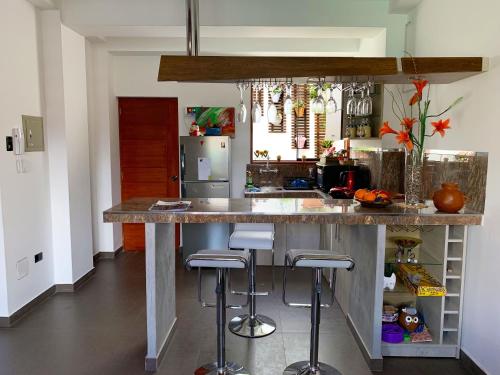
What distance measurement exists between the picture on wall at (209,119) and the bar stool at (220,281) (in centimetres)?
313

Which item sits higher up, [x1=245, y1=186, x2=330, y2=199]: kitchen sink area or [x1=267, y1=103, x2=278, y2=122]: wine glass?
[x1=267, y1=103, x2=278, y2=122]: wine glass

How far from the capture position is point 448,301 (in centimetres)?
285

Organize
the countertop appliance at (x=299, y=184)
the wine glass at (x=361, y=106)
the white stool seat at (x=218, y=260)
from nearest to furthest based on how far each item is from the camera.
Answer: the white stool seat at (x=218, y=260)
the wine glass at (x=361, y=106)
the countertop appliance at (x=299, y=184)

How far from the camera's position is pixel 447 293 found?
277 cm

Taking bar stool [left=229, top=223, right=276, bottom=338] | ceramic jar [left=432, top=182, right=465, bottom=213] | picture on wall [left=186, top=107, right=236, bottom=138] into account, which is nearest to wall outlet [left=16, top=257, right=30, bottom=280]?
bar stool [left=229, top=223, right=276, bottom=338]

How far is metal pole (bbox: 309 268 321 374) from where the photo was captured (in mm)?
2412

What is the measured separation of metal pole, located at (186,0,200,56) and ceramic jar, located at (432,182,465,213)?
2.23 metres

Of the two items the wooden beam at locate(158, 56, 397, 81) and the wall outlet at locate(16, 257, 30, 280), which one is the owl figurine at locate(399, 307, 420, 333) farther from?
the wall outlet at locate(16, 257, 30, 280)

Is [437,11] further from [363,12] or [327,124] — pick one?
[327,124]

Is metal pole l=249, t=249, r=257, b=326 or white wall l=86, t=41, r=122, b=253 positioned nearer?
metal pole l=249, t=249, r=257, b=326

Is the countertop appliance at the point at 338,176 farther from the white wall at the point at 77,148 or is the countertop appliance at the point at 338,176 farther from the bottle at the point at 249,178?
the white wall at the point at 77,148

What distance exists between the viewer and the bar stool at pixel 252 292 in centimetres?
313

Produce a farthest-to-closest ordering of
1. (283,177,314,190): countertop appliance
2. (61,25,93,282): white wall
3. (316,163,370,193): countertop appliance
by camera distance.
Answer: (283,177,314,190): countertop appliance → (316,163,370,193): countertop appliance → (61,25,93,282): white wall

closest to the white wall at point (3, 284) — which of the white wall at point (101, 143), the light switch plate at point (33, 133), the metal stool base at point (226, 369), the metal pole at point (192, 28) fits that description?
the light switch plate at point (33, 133)
